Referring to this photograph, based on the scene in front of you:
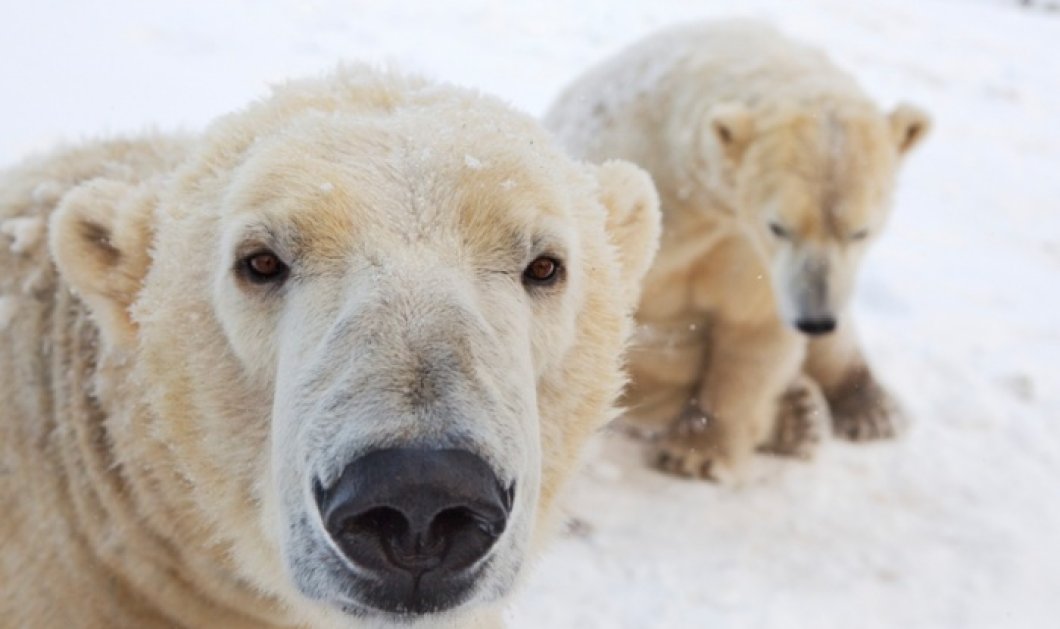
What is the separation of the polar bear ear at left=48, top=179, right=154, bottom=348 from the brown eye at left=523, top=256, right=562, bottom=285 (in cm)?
75

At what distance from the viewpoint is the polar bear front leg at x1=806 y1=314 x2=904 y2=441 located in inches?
177

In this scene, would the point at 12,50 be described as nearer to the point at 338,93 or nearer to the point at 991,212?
the point at 338,93

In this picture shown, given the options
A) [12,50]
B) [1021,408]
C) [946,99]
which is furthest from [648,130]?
[946,99]

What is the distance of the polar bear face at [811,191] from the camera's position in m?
3.93

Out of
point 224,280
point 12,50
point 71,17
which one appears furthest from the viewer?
point 71,17

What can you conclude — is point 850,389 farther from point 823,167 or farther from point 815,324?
point 823,167

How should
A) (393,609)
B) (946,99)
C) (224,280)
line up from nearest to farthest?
1. (393,609)
2. (224,280)
3. (946,99)

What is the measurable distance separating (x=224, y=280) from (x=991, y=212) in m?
6.48

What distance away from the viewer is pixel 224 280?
177 centimetres

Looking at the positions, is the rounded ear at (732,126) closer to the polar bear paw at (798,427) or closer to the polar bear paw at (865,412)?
the polar bear paw at (798,427)

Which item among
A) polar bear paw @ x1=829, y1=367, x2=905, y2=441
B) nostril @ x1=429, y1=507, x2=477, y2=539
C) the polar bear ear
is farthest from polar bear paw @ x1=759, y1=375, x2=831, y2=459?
nostril @ x1=429, y1=507, x2=477, y2=539

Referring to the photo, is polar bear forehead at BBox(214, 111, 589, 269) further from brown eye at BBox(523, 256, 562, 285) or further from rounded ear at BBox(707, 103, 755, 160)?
rounded ear at BBox(707, 103, 755, 160)

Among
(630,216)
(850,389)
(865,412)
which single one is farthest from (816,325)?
(630,216)

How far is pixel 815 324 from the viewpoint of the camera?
12.8 feet
